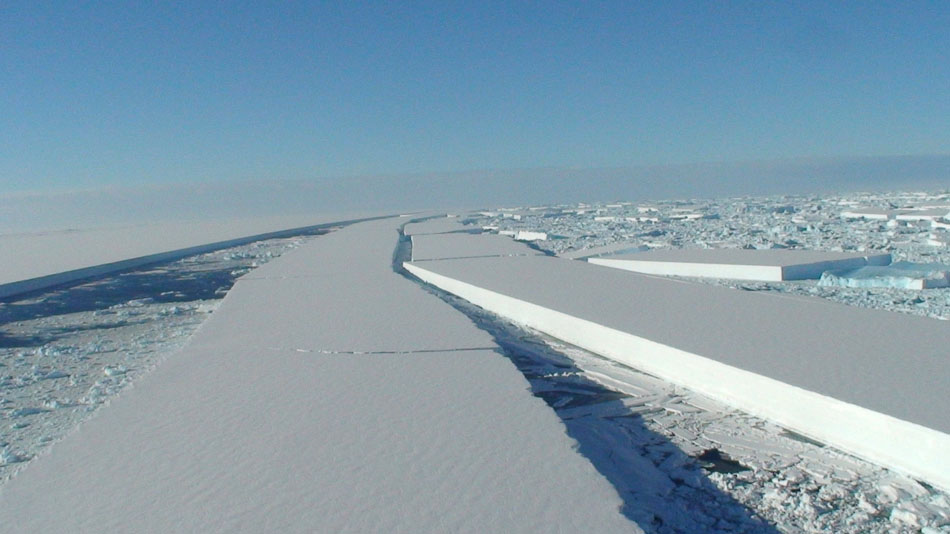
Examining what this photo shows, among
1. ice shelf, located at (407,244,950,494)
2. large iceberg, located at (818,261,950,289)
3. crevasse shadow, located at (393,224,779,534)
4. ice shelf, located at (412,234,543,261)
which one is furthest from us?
ice shelf, located at (412,234,543,261)

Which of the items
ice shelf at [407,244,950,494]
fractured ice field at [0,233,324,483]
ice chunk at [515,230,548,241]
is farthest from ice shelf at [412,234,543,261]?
ice shelf at [407,244,950,494]

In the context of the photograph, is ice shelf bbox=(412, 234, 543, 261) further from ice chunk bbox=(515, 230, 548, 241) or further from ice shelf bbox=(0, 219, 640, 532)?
ice shelf bbox=(0, 219, 640, 532)

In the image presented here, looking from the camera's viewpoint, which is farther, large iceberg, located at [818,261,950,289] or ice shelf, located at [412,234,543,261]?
ice shelf, located at [412,234,543,261]

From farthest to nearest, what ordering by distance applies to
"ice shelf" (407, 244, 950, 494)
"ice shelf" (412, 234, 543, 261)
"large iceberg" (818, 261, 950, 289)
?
"ice shelf" (412, 234, 543, 261), "large iceberg" (818, 261, 950, 289), "ice shelf" (407, 244, 950, 494)

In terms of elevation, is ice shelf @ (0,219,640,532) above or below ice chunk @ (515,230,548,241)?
above

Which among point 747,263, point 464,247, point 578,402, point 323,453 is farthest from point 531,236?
point 323,453

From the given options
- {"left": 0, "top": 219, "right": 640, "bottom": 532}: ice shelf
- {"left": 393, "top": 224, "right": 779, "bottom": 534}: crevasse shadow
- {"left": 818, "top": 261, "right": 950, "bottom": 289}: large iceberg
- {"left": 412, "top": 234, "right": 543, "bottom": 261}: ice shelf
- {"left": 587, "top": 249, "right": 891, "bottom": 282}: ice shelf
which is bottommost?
{"left": 818, "top": 261, "right": 950, "bottom": 289}: large iceberg
